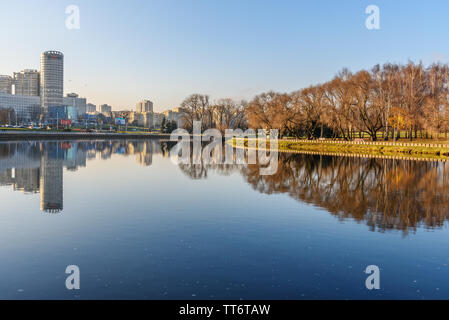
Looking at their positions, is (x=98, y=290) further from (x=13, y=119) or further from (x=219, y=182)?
(x=13, y=119)

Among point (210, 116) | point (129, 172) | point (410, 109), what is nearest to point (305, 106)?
point (410, 109)

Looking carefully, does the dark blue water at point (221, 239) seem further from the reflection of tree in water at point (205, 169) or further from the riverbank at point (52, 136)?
the riverbank at point (52, 136)

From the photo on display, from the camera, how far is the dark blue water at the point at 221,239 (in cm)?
999

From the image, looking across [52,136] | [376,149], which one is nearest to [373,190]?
[376,149]

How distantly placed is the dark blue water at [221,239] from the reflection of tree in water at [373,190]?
12 cm

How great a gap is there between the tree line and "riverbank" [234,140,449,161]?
278 inches

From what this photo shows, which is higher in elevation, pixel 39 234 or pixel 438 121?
pixel 438 121

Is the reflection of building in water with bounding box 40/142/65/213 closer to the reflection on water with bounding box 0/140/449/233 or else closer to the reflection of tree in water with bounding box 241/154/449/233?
the reflection on water with bounding box 0/140/449/233

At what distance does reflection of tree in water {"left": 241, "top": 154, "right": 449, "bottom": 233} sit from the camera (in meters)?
18.4

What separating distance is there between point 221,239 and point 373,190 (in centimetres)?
1596

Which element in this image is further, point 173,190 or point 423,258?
point 173,190

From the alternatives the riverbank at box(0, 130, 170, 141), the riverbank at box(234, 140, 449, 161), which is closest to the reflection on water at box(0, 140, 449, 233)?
the riverbank at box(234, 140, 449, 161)

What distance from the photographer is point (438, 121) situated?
6456cm
